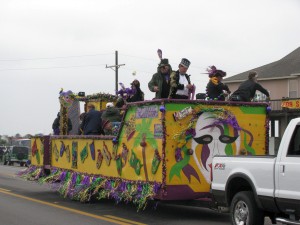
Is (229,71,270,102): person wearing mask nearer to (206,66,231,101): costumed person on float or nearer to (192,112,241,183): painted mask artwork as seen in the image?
(206,66,231,101): costumed person on float

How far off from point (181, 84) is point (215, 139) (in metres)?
1.49

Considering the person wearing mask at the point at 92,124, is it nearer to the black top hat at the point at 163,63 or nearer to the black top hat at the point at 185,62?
the black top hat at the point at 163,63

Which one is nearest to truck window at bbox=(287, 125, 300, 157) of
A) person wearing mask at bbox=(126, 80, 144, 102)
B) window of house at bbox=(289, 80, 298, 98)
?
person wearing mask at bbox=(126, 80, 144, 102)

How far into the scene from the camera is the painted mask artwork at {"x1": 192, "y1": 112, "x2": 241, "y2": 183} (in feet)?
32.0

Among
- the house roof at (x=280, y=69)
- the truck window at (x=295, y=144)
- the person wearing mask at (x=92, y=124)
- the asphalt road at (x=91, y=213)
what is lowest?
the asphalt road at (x=91, y=213)

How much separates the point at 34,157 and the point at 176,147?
707 centimetres

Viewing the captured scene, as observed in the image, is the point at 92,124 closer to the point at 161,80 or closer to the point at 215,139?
the point at 161,80

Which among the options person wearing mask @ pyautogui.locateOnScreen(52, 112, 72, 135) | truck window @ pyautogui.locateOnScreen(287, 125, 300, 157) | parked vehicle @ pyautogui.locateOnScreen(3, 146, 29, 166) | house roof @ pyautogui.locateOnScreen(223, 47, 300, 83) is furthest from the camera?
house roof @ pyautogui.locateOnScreen(223, 47, 300, 83)

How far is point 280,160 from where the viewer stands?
7.45 m

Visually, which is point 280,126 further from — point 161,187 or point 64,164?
point 161,187

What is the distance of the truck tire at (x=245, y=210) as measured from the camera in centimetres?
793

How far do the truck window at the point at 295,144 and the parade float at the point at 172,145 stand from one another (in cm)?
252

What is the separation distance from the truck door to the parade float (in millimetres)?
2425

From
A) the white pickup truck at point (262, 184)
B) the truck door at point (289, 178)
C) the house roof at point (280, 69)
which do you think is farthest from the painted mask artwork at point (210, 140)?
the house roof at point (280, 69)
